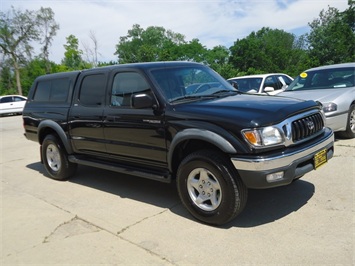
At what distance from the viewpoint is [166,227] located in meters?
3.77

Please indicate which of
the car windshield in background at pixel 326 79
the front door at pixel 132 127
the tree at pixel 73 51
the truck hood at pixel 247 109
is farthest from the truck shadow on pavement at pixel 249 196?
the tree at pixel 73 51

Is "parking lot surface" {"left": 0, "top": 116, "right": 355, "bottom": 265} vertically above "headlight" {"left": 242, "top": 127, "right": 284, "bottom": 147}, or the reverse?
"headlight" {"left": 242, "top": 127, "right": 284, "bottom": 147}

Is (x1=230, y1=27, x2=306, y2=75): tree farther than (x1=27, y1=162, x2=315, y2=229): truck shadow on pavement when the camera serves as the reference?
Yes

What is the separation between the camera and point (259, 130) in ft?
10.9

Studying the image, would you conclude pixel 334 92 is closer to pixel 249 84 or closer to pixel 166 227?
pixel 249 84

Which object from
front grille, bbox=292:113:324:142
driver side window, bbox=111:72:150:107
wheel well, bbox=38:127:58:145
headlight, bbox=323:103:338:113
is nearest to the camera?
front grille, bbox=292:113:324:142

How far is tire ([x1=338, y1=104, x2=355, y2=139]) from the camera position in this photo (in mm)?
6766

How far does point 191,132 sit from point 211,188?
66 centimetres

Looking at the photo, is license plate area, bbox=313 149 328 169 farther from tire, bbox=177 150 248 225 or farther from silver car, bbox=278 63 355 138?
silver car, bbox=278 63 355 138

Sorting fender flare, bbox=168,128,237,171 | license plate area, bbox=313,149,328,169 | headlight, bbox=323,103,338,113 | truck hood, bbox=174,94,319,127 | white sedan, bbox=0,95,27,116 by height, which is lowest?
white sedan, bbox=0,95,27,116

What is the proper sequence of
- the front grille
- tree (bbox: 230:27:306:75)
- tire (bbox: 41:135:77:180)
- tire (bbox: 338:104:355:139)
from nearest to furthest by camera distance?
the front grille < tire (bbox: 41:135:77:180) < tire (bbox: 338:104:355:139) < tree (bbox: 230:27:306:75)

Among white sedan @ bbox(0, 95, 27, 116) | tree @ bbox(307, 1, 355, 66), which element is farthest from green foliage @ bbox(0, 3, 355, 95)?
white sedan @ bbox(0, 95, 27, 116)

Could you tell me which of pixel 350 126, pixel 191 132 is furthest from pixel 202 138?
pixel 350 126

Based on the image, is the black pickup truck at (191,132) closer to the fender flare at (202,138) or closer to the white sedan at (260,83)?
the fender flare at (202,138)
